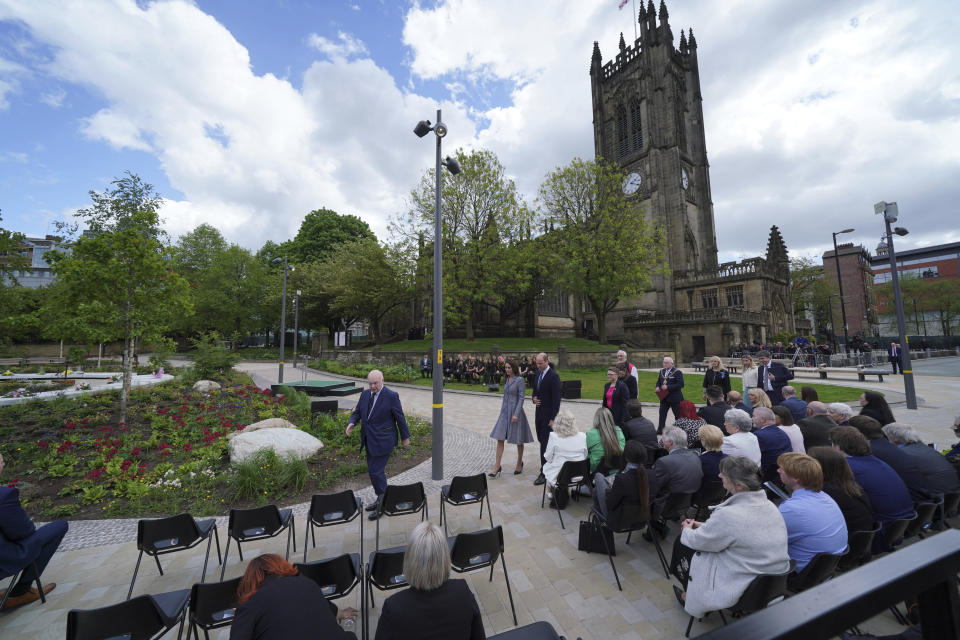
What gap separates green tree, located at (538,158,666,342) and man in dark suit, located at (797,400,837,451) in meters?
23.4

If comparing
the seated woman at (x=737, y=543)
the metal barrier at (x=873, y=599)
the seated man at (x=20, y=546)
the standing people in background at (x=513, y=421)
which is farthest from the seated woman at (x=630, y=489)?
the seated man at (x=20, y=546)

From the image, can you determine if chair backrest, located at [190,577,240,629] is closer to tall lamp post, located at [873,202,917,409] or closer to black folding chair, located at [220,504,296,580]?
black folding chair, located at [220,504,296,580]

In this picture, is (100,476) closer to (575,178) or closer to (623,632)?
(623,632)

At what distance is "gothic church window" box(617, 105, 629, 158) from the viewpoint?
151ft

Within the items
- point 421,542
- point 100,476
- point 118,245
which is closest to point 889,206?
point 421,542

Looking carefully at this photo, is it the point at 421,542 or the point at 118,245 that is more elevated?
the point at 118,245

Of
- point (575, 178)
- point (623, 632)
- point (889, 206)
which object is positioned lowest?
point (623, 632)

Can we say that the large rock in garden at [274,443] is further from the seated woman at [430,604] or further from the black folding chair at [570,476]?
the seated woman at [430,604]

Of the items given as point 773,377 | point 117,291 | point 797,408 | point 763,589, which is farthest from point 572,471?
point 117,291

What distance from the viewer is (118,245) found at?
10.2 meters

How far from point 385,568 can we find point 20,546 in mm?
3726

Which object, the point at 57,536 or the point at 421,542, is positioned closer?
the point at 421,542

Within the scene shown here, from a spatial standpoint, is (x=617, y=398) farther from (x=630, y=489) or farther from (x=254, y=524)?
(x=254, y=524)

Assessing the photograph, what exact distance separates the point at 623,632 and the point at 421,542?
92.7 inches
